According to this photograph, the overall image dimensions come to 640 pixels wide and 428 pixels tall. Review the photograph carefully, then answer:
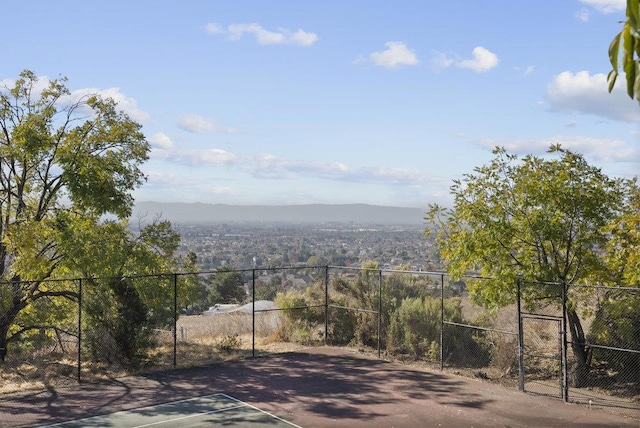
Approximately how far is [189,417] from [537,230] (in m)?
9.04

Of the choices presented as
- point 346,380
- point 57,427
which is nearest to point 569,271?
point 346,380

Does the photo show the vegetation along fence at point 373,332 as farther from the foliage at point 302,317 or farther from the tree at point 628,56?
the tree at point 628,56

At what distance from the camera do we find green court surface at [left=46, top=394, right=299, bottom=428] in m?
12.0

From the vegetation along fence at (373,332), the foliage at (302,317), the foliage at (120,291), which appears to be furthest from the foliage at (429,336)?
the foliage at (120,291)

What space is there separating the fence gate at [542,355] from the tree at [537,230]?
592mm

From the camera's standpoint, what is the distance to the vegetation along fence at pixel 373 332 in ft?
48.4

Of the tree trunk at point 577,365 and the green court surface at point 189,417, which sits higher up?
the tree trunk at point 577,365

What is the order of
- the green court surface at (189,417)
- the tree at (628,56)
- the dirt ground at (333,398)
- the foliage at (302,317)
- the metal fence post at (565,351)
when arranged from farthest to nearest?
1. the foliage at (302,317)
2. the metal fence post at (565,351)
3. the dirt ground at (333,398)
4. the green court surface at (189,417)
5. the tree at (628,56)

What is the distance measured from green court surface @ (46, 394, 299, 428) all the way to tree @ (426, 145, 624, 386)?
6317mm

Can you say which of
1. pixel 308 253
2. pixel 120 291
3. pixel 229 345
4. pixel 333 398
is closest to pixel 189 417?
pixel 333 398

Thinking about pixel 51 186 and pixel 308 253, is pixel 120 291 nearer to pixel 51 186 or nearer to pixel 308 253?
pixel 51 186

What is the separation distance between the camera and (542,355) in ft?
48.0

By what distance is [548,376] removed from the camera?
16250 mm

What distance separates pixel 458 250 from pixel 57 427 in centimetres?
985
